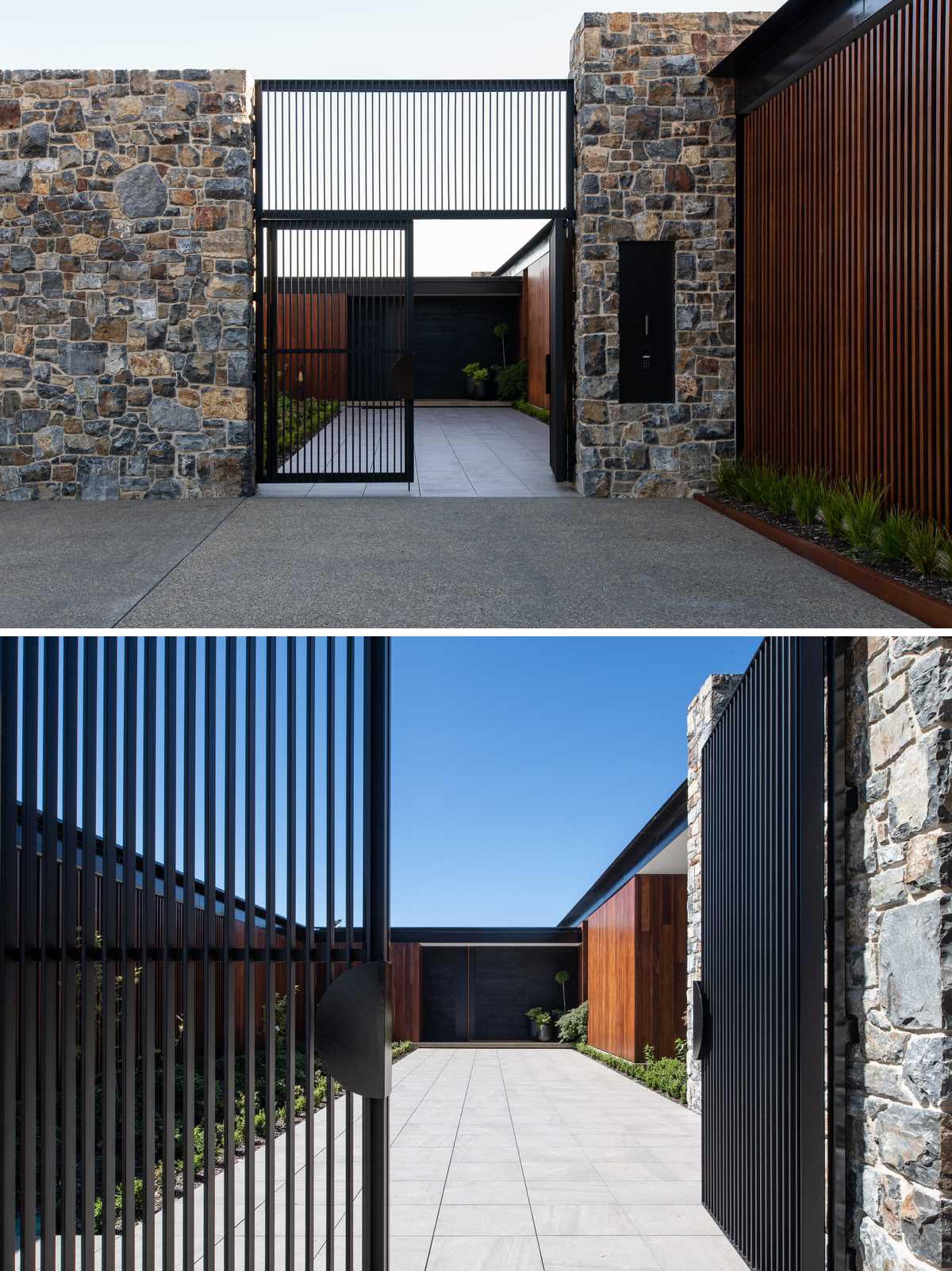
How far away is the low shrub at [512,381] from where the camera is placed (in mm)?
22703

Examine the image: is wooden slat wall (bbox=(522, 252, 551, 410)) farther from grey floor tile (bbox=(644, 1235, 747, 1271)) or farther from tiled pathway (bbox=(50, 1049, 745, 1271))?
grey floor tile (bbox=(644, 1235, 747, 1271))

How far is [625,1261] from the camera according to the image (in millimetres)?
4914

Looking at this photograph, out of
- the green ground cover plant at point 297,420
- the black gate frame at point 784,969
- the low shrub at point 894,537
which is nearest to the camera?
the black gate frame at point 784,969

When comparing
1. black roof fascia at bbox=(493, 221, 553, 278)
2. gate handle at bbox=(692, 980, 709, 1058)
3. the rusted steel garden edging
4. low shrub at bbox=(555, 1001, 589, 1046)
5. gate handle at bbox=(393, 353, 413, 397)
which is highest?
black roof fascia at bbox=(493, 221, 553, 278)

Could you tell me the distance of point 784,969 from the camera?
417cm

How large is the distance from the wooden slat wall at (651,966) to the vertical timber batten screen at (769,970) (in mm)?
5301

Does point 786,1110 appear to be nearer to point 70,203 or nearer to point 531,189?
point 531,189

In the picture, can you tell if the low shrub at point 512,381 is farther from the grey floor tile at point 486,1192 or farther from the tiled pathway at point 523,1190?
the grey floor tile at point 486,1192

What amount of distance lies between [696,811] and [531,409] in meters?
13.1

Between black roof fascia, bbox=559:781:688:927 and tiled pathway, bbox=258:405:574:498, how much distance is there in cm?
312

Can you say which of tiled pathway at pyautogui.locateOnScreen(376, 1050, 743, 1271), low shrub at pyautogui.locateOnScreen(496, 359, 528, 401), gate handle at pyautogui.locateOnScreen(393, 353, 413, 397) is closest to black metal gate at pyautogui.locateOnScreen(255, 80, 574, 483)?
gate handle at pyautogui.locateOnScreen(393, 353, 413, 397)

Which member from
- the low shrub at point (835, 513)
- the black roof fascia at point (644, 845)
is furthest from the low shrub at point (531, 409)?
the low shrub at point (835, 513)

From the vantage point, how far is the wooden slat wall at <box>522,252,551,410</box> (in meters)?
19.6

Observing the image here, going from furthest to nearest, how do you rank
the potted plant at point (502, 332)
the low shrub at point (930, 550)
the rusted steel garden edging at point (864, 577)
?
the potted plant at point (502, 332)
the low shrub at point (930, 550)
the rusted steel garden edging at point (864, 577)
